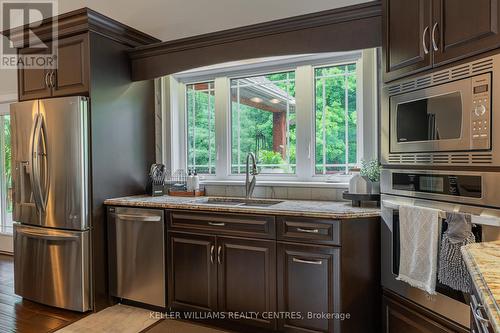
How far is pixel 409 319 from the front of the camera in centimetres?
194

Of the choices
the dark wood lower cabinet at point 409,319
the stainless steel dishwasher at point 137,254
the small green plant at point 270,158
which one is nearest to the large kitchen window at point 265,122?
the small green plant at point 270,158

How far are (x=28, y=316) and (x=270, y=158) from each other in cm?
245

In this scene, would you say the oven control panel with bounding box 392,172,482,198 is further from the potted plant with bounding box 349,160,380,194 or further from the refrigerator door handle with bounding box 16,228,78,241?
the refrigerator door handle with bounding box 16,228,78,241

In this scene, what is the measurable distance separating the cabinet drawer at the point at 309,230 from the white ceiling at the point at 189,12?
5.72 feet

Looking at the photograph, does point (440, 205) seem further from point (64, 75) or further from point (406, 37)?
point (64, 75)

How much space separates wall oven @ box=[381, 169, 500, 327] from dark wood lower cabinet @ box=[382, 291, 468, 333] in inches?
1.6

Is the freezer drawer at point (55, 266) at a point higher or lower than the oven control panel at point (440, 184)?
lower

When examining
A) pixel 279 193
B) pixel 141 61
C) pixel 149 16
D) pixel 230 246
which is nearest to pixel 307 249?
pixel 230 246

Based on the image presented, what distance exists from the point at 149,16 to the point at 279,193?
6.92 feet

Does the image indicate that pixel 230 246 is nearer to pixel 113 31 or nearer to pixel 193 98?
pixel 193 98

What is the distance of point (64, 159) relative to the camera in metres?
2.81

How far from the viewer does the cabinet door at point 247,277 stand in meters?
2.34

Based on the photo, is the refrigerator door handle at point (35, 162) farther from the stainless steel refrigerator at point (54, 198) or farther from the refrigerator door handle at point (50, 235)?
the refrigerator door handle at point (50, 235)

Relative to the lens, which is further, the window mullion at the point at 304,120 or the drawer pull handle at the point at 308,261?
the window mullion at the point at 304,120
